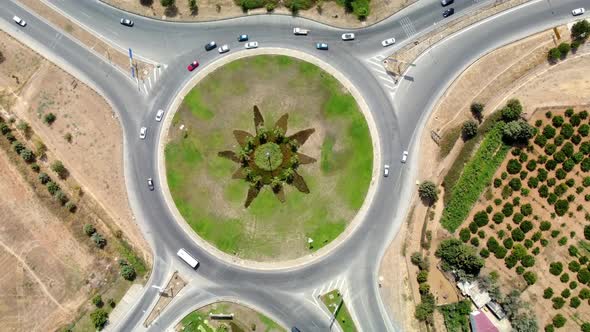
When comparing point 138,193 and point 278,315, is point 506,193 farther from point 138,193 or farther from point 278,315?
point 138,193

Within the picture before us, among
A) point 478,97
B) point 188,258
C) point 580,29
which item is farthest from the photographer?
point 478,97

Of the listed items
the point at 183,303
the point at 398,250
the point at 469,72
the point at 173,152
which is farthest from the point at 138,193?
the point at 469,72

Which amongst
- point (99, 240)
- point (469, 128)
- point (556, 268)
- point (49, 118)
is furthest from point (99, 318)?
point (556, 268)

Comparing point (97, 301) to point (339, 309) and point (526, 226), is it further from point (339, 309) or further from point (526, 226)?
point (526, 226)

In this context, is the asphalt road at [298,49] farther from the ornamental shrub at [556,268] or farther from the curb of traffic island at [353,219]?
the ornamental shrub at [556,268]

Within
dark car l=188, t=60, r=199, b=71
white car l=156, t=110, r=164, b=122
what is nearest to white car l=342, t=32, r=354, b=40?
dark car l=188, t=60, r=199, b=71

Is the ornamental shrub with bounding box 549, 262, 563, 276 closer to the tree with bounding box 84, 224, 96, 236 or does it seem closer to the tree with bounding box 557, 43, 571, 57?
the tree with bounding box 557, 43, 571, 57
